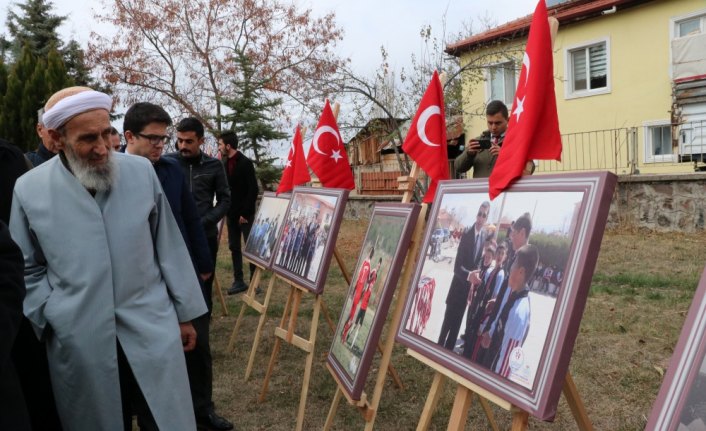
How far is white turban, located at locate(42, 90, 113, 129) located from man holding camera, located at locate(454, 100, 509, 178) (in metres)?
2.29

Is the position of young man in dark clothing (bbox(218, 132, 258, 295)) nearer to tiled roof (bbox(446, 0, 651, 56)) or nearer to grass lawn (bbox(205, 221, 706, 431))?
grass lawn (bbox(205, 221, 706, 431))

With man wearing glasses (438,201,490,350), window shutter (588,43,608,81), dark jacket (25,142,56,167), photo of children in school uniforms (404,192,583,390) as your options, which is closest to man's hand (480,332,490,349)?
photo of children in school uniforms (404,192,583,390)

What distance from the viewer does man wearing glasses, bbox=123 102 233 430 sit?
3109 mm

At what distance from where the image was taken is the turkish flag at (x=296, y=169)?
496cm

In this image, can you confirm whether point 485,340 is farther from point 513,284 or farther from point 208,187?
point 208,187

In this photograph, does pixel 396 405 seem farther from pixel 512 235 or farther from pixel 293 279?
pixel 512 235

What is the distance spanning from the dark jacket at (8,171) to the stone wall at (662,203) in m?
10.3

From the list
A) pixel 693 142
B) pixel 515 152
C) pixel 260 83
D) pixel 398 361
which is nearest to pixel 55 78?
pixel 260 83

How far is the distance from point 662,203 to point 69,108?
10589 millimetres

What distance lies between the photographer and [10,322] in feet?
4.26

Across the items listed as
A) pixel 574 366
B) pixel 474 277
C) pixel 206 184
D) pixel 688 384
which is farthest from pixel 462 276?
pixel 206 184

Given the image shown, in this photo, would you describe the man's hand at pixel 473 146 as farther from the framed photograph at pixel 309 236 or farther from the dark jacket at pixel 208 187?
the dark jacket at pixel 208 187

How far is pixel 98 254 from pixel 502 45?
43.5ft

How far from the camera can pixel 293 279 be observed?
397cm
